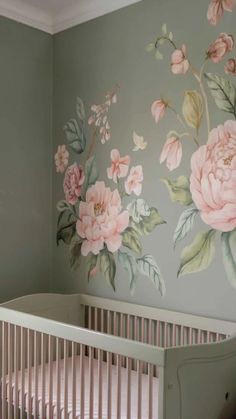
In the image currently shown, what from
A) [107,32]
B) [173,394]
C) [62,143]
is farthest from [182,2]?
[173,394]

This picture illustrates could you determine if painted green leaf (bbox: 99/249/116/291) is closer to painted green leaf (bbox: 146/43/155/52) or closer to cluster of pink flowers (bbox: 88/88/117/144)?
cluster of pink flowers (bbox: 88/88/117/144)

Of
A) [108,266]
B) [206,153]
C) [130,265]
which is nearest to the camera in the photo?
[206,153]

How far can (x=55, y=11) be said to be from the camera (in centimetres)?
282

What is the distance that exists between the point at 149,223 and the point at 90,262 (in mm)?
491

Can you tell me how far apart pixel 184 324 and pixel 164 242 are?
1.32 ft

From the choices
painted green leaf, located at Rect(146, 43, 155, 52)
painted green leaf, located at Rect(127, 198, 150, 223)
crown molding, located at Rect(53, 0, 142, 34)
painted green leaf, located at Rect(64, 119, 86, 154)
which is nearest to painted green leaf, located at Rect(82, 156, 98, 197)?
painted green leaf, located at Rect(64, 119, 86, 154)

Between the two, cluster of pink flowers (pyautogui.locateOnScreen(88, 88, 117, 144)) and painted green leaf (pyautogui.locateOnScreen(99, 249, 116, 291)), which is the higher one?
cluster of pink flowers (pyautogui.locateOnScreen(88, 88, 117, 144))

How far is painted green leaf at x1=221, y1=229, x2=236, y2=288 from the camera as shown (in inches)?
83.4

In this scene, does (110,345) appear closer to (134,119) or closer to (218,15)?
(134,119)

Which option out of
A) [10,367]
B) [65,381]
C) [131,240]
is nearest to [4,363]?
[10,367]

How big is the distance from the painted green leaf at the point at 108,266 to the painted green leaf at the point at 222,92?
1.00 meters

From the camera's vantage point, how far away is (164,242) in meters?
2.39

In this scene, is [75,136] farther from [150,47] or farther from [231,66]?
[231,66]

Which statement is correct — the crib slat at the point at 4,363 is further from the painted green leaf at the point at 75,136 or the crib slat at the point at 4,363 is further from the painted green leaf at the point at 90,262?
the painted green leaf at the point at 75,136
